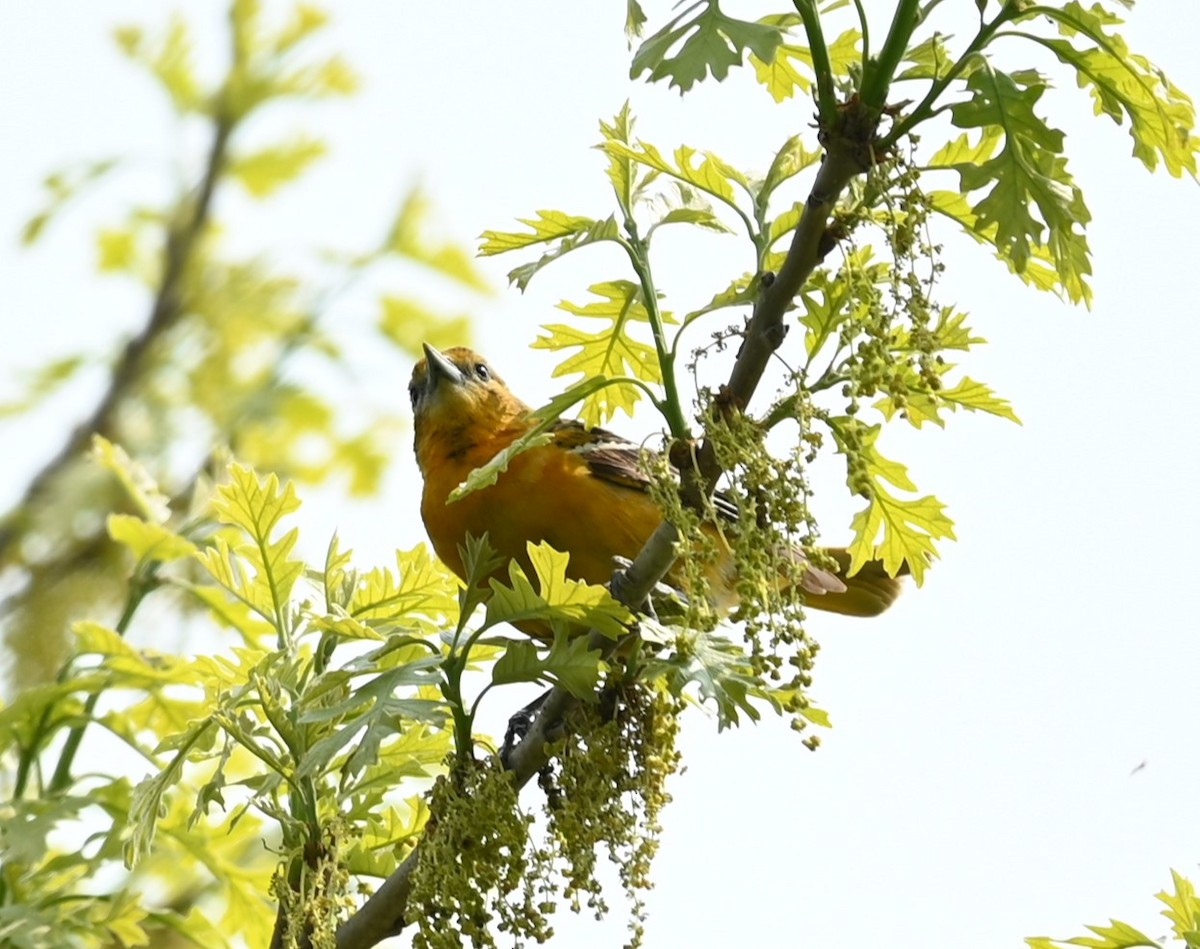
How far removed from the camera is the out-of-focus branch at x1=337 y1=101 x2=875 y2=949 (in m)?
2.13

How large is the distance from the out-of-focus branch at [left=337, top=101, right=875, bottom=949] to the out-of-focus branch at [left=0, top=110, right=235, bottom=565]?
184cm

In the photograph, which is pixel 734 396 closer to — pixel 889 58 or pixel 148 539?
pixel 889 58

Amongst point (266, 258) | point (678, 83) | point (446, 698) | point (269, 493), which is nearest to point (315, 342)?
point (266, 258)

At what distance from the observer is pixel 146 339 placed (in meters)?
4.08

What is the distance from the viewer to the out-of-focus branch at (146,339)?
4.04m

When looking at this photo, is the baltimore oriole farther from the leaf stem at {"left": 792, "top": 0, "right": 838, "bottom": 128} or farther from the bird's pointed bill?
the leaf stem at {"left": 792, "top": 0, "right": 838, "bottom": 128}

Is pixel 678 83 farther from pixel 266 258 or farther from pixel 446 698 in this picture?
pixel 266 258

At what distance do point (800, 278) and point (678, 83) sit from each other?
30cm

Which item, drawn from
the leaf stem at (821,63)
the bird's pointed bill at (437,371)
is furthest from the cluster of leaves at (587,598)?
the bird's pointed bill at (437,371)

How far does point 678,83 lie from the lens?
7.05ft

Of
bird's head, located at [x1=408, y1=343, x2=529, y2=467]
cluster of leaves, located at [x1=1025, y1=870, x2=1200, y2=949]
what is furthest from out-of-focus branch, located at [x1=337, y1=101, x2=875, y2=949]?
bird's head, located at [x1=408, y1=343, x2=529, y2=467]

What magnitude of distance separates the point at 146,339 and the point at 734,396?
89.0 inches

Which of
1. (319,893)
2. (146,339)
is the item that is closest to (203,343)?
(146,339)

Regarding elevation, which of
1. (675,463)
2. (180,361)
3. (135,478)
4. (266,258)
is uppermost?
(266,258)
